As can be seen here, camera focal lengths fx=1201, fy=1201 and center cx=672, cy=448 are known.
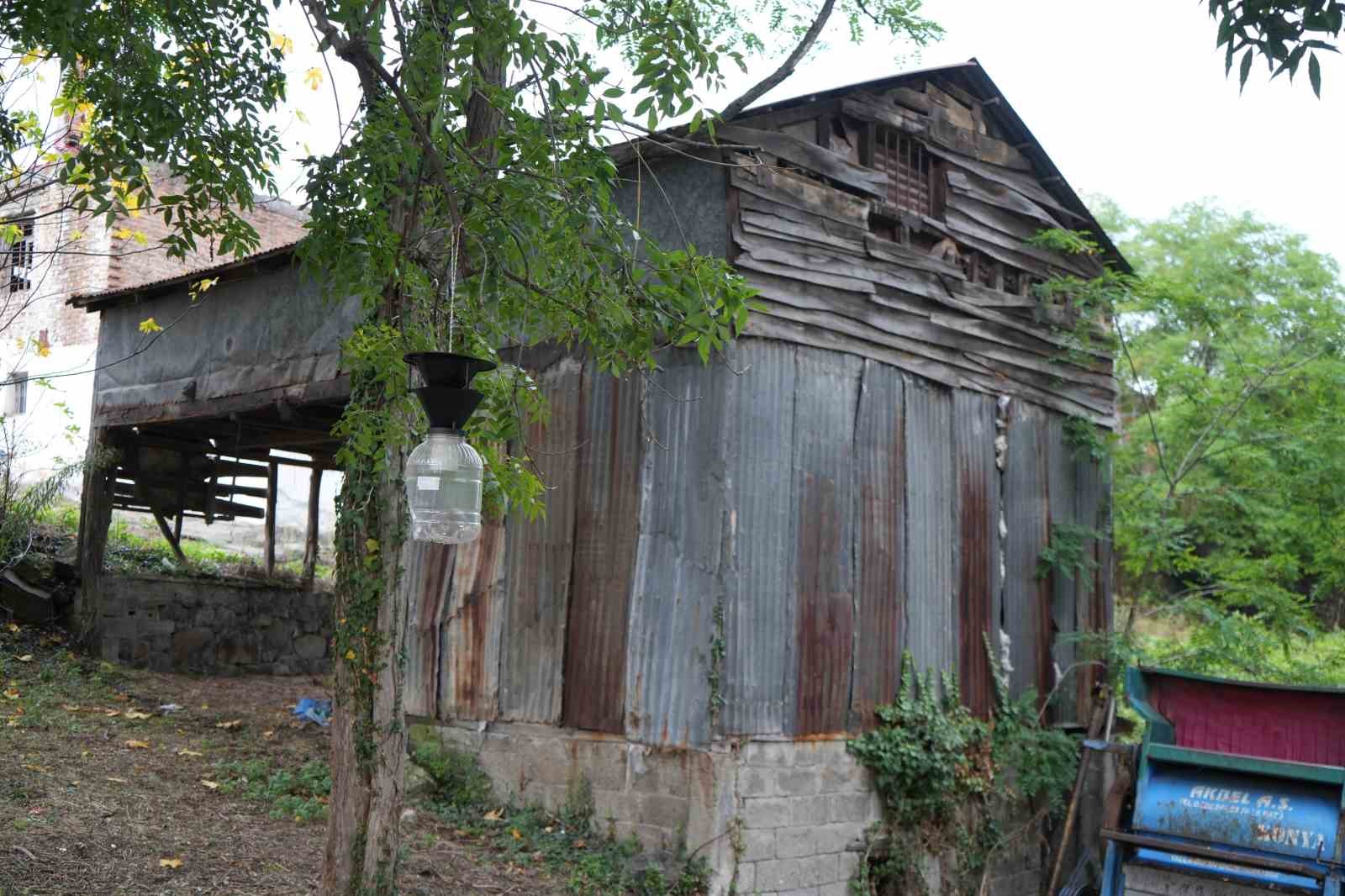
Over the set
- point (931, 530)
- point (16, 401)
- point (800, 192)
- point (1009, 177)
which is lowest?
point (931, 530)

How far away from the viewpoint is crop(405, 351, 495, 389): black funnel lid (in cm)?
474

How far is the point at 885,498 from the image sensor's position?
10.9 m

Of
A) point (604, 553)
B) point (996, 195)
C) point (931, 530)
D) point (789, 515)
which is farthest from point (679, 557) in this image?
point (996, 195)

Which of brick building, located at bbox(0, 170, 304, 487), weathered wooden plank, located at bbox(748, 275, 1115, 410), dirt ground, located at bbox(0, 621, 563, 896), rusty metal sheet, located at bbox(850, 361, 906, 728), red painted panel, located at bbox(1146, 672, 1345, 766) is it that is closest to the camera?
dirt ground, located at bbox(0, 621, 563, 896)

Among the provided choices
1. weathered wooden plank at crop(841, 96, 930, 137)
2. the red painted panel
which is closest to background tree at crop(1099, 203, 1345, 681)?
the red painted panel

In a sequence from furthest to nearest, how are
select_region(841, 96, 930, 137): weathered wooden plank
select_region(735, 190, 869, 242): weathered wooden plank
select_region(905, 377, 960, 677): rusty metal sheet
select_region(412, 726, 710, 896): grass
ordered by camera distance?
select_region(841, 96, 930, 137): weathered wooden plank < select_region(905, 377, 960, 677): rusty metal sheet < select_region(735, 190, 869, 242): weathered wooden plank < select_region(412, 726, 710, 896): grass

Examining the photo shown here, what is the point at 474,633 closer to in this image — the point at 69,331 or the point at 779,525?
the point at 779,525

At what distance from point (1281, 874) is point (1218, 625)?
421 centimetres

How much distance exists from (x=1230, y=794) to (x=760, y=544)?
4.32 m

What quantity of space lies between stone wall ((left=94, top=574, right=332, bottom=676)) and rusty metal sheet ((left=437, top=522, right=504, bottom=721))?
4.51 m

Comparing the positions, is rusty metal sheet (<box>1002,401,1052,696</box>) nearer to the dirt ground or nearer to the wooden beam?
the dirt ground

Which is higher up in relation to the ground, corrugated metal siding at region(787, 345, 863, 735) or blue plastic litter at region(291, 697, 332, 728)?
corrugated metal siding at region(787, 345, 863, 735)

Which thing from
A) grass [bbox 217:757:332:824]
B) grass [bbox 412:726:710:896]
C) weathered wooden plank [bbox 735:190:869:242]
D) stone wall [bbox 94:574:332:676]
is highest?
weathered wooden plank [bbox 735:190:869:242]

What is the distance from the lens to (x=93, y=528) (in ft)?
51.6
